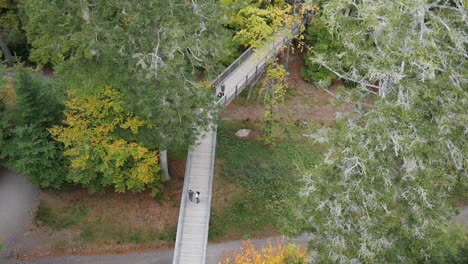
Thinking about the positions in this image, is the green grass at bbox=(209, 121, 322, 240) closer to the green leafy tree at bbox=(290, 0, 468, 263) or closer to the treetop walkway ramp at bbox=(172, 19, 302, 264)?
the treetop walkway ramp at bbox=(172, 19, 302, 264)

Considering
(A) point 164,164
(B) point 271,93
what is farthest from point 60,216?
(B) point 271,93

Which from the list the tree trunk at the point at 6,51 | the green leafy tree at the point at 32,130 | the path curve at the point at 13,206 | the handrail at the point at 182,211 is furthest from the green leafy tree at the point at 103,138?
the tree trunk at the point at 6,51

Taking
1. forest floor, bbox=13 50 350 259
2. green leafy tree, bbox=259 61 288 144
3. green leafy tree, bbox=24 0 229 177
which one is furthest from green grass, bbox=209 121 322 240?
green leafy tree, bbox=24 0 229 177

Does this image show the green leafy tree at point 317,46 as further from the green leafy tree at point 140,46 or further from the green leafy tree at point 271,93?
the green leafy tree at point 140,46

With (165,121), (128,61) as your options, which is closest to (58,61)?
(128,61)

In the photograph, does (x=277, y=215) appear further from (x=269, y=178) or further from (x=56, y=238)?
(x=56, y=238)
